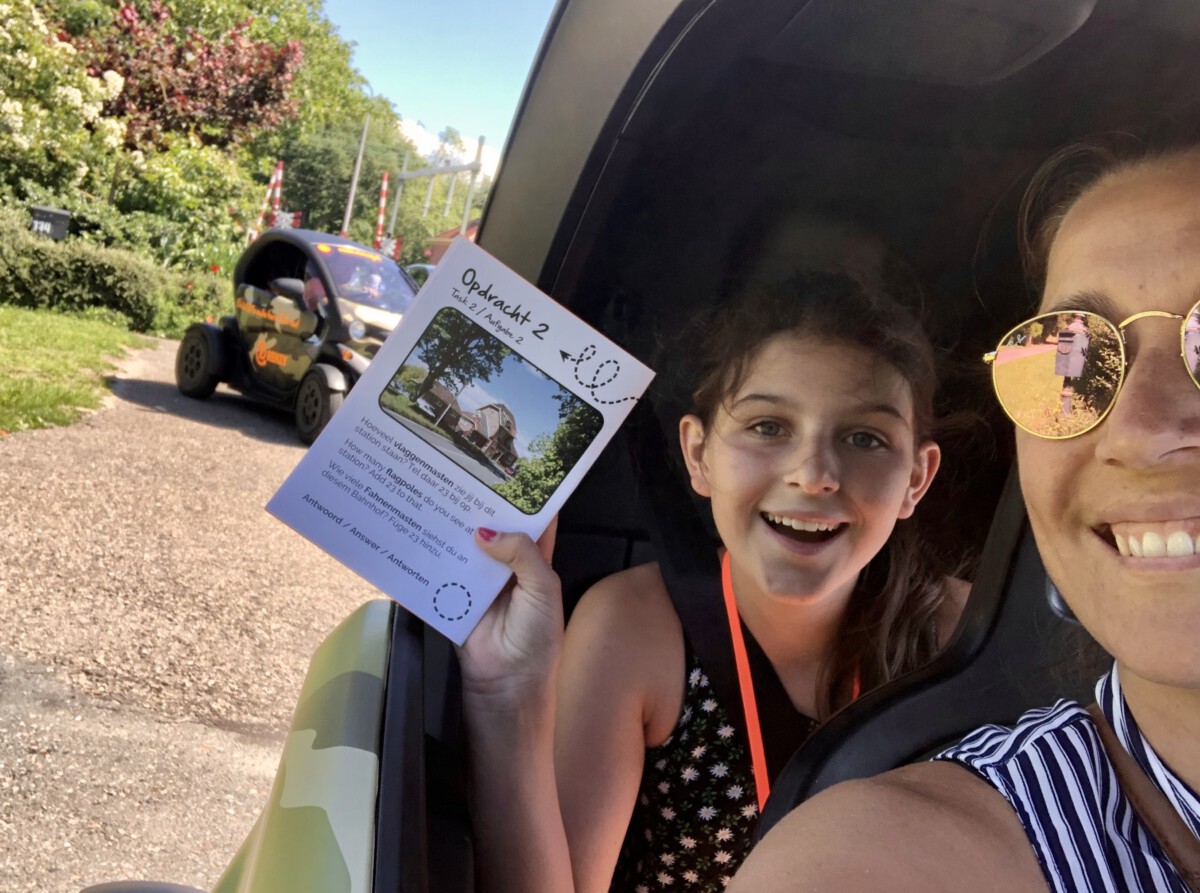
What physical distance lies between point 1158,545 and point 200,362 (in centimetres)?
945

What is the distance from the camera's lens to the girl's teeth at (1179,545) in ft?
2.65

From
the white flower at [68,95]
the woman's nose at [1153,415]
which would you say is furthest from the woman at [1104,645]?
the white flower at [68,95]

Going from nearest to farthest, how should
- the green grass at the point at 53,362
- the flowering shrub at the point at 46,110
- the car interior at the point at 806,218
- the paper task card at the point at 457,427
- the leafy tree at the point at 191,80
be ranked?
the car interior at the point at 806,218
the paper task card at the point at 457,427
the green grass at the point at 53,362
the flowering shrub at the point at 46,110
the leafy tree at the point at 191,80

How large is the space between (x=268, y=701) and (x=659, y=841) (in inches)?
112

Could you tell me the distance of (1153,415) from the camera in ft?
2.73

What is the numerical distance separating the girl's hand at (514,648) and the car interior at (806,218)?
74 mm

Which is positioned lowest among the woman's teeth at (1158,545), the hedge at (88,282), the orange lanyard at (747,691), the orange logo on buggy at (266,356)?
the hedge at (88,282)

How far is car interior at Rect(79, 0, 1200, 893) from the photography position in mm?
1036

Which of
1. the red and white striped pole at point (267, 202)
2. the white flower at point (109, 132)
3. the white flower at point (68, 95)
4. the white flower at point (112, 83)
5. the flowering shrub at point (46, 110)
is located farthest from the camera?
the red and white striped pole at point (267, 202)

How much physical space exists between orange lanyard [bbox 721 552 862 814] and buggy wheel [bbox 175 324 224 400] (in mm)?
8524

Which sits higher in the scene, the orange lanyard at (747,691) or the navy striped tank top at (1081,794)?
the navy striped tank top at (1081,794)

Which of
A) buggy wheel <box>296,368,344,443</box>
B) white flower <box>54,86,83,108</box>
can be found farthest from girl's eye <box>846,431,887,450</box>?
white flower <box>54,86,83,108</box>

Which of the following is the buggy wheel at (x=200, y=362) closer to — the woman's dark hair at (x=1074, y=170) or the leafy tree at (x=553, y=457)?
the leafy tree at (x=553, y=457)

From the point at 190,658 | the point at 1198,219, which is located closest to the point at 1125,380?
the point at 1198,219
